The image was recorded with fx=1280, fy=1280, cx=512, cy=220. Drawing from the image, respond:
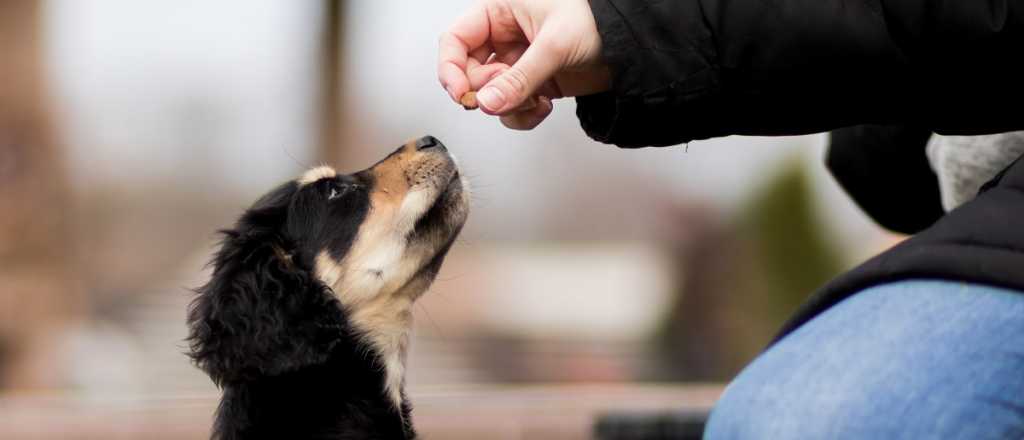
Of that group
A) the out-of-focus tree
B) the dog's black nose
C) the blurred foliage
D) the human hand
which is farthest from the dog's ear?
the blurred foliage

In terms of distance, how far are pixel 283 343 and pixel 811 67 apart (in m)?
1.41

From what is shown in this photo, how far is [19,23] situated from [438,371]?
352 centimetres

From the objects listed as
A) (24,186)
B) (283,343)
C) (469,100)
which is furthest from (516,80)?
(24,186)

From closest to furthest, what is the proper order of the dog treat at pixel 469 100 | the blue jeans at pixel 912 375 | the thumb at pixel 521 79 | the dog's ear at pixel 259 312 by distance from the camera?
the blue jeans at pixel 912 375, the thumb at pixel 521 79, the dog treat at pixel 469 100, the dog's ear at pixel 259 312

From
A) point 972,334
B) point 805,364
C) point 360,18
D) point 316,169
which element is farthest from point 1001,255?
point 360,18

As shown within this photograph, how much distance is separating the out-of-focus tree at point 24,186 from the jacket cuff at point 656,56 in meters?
A: 6.87

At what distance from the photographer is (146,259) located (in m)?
9.02

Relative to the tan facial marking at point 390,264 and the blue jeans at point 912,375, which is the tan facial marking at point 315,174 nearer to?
the tan facial marking at point 390,264

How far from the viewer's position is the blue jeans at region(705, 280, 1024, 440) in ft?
5.00

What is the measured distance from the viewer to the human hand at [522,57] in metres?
1.94

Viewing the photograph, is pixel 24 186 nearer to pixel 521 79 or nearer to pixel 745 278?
pixel 745 278

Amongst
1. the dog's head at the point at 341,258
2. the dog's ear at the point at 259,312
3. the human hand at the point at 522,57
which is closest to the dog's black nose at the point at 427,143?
the dog's head at the point at 341,258

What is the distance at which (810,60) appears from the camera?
74.8 inches

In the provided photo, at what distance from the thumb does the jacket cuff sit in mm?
87
